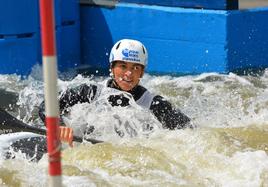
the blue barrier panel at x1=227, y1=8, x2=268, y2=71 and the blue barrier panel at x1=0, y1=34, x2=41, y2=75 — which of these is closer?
the blue barrier panel at x1=0, y1=34, x2=41, y2=75

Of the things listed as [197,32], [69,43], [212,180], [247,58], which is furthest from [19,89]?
[212,180]

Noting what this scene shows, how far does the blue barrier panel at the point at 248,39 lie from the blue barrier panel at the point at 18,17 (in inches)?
95.1

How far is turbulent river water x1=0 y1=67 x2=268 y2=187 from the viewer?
4242mm

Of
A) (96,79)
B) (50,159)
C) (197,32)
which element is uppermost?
(50,159)

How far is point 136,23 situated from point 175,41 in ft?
1.98

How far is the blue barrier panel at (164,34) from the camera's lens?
8891 mm

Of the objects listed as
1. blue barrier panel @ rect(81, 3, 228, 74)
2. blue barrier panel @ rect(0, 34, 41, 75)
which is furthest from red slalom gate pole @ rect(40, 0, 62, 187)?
blue barrier panel @ rect(81, 3, 228, 74)

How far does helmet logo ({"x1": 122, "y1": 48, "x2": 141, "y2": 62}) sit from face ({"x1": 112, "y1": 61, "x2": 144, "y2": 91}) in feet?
0.13

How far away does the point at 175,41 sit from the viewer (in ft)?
30.0

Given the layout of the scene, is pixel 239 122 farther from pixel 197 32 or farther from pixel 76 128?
pixel 197 32

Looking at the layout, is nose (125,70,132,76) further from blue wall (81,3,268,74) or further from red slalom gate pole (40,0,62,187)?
blue wall (81,3,268,74)

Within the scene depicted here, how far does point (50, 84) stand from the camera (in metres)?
2.54

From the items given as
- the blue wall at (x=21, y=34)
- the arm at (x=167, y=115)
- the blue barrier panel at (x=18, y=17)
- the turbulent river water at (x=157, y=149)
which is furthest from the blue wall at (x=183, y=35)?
the arm at (x=167, y=115)

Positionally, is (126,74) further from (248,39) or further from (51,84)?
(248,39)
